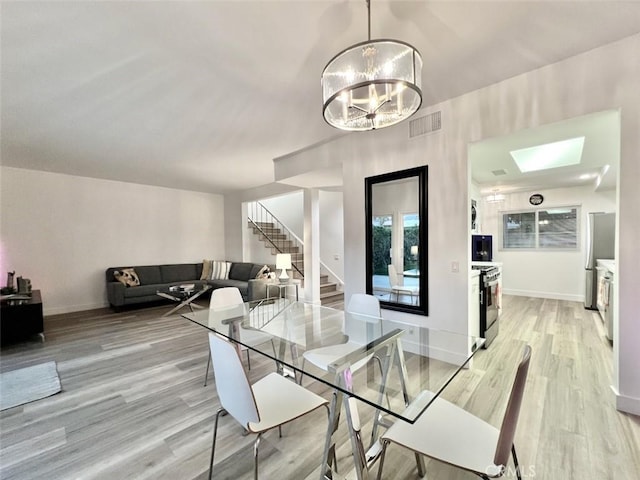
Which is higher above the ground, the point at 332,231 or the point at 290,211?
the point at 290,211

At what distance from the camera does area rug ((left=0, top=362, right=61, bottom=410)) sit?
2375 mm

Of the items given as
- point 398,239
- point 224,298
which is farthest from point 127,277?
point 398,239

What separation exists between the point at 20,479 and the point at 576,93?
454 cm

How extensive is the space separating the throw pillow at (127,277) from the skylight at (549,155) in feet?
22.4

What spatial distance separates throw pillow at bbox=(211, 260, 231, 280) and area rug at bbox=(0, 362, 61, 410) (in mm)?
3809

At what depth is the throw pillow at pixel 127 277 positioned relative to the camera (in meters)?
5.53

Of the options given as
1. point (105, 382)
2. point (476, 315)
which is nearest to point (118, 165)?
point (105, 382)

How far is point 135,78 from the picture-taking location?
237cm

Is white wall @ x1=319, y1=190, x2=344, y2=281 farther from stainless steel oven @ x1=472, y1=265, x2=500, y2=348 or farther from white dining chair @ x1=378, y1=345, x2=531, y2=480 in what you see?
white dining chair @ x1=378, y1=345, x2=531, y2=480

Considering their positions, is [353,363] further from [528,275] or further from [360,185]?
[528,275]

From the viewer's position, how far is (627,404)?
205 centimetres

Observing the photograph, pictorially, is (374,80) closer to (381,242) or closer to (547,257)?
(381,242)

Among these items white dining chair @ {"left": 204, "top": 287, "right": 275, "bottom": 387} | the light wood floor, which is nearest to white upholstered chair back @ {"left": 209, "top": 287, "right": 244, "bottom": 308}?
white dining chair @ {"left": 204, "top": 287, "right": 275, "bottom": 387}

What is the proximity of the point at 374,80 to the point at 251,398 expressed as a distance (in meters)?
1.60
